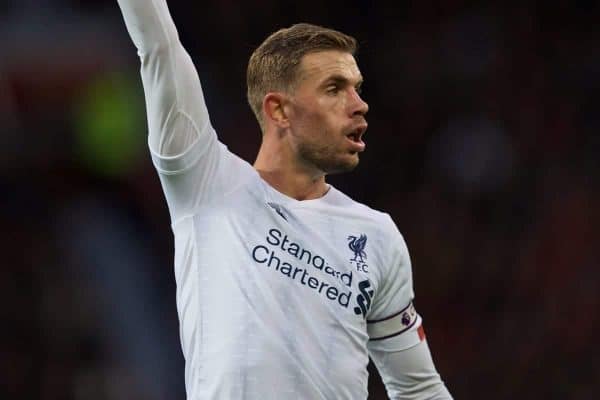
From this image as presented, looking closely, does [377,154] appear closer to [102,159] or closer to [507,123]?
[507,123]

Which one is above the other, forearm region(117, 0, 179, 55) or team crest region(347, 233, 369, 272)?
forearm region(117, 0, 179, 55)

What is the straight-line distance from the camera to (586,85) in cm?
557

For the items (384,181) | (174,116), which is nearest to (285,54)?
(174,116)

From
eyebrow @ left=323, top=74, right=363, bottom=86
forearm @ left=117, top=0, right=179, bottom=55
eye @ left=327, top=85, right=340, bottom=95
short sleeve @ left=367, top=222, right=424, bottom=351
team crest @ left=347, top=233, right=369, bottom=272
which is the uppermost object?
forearm @ left=117, top=0, right=179, bottom=55

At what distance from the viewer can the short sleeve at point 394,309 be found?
2.58 meters

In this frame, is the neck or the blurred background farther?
the blurred background

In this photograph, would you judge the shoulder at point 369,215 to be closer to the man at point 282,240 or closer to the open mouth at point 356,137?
the man at point 282,240

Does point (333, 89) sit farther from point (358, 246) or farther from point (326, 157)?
point (358, 246)

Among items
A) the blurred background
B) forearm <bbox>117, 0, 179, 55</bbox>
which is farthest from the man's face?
the blurred background

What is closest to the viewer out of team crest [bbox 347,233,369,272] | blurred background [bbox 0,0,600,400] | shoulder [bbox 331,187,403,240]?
team crest [bbox 347,233,369,272]

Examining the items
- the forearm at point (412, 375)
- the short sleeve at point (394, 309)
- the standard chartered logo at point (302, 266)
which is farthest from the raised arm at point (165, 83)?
the forearm at point (412, 375)

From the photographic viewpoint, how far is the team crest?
2.48 meters

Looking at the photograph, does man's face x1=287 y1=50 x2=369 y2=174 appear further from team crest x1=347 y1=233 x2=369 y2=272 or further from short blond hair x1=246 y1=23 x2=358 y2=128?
team crest x1=347 y1=233 x2=369 y2=272

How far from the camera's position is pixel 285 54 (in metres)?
2.57
